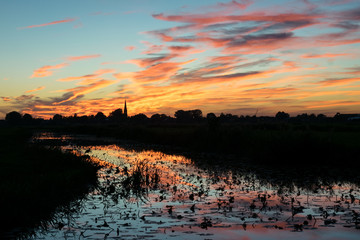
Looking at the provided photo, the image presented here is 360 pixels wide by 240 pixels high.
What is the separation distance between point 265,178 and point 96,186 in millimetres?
9493

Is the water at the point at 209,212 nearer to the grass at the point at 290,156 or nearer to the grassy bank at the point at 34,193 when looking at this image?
the grassy bank at the point at 34,193

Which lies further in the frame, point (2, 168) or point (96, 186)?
point (2, 168)

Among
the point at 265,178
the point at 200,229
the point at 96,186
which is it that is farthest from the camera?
the point at 265,178

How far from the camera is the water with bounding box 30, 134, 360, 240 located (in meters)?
9.56

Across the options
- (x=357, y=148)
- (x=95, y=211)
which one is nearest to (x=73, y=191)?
(x=95, y=211)

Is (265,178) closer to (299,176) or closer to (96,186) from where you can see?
(299,176)

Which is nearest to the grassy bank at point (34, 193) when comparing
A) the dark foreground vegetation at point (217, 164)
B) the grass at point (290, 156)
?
the dark foreground vegetation at point (217, 164)

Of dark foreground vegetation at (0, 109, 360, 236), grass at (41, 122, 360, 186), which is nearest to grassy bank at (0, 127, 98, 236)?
dark foreground vegetation at (0, 109, 360, 236)

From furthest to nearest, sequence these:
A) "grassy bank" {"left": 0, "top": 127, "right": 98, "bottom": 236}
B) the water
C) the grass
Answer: the grass < "grassy bank" {"left": 0, "top": 127, "right": 98, "bottom": 236} < the water

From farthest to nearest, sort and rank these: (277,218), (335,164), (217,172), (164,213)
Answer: (335,164) < (217,172) < (164,213) < (277,218)

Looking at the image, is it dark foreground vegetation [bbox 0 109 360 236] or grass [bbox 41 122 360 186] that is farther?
grass [bbox 41 122 360 186]

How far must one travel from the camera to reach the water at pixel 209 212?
31.4 feet

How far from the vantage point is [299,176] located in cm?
1962

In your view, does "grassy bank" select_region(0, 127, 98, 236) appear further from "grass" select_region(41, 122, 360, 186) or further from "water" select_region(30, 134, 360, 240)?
"grass" select_region(41, 122, 360, 186)
